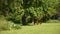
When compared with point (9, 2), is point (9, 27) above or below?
below

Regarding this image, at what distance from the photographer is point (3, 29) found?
2744 centimetres

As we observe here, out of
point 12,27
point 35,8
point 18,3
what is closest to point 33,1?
point 35,8

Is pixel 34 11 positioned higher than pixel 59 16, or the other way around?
pixel 34 11

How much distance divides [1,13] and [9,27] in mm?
5974

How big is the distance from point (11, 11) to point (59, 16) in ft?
153

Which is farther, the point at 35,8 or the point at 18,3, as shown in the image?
the point at 35,8

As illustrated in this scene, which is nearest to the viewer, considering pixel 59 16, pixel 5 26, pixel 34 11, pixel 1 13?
pixel 5 26

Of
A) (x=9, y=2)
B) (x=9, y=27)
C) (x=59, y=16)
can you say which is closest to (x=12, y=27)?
(x=9, y=27)

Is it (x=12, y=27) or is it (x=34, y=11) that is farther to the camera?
(x=34, y=11)

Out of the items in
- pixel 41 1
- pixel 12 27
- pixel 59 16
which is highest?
pixel 41 1

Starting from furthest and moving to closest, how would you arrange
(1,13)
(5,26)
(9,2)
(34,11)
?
1. (34,11)
2. (1,13)
3. (9,2)
4. (5,26)

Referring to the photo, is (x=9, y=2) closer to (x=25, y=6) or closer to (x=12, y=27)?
(x=12, y=27)

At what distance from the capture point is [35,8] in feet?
129

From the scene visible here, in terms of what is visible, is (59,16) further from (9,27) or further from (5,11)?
(9,27)
